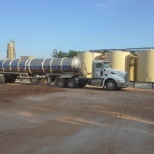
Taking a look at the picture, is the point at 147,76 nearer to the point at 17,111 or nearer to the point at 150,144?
the point at 17,111

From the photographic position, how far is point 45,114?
13.0 metres

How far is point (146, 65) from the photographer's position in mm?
39750

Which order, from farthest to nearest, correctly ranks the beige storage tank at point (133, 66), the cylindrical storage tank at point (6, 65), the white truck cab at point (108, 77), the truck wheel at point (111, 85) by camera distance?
the beige storage tank at point (133, 66) < the cylindrical storage tank at point (6, 65) < the truck wheel at point (111, 85) < the white truck cab at point (108, 77)

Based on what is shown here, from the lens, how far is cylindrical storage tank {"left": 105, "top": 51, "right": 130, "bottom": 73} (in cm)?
4159

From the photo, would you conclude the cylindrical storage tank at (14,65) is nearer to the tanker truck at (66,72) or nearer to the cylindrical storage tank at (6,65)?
the tanker truck at (66,72)

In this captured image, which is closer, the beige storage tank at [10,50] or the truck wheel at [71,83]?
the truck wheel at [71,83]

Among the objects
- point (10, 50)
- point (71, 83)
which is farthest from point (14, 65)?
point (10, 50)

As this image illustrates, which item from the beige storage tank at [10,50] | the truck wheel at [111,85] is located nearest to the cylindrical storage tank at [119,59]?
the truck wheel at [111,85]

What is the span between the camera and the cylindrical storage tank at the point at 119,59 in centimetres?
4159

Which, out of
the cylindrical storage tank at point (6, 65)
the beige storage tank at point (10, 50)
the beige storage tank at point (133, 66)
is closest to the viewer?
the cylindrical storage tank at point (6, 65)

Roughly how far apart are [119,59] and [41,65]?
13.7 metres

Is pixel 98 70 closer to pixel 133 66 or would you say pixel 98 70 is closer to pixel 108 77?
pixel 108 77

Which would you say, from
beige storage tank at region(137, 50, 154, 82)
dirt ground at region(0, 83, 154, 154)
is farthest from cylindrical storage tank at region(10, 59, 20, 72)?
dirt ground at region(0, 83, 154, 154)

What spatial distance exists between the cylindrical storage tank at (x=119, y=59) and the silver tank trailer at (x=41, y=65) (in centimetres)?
1179
